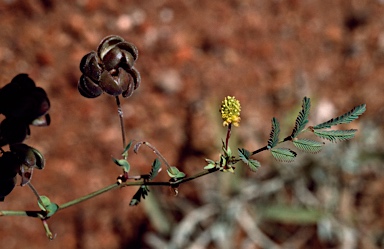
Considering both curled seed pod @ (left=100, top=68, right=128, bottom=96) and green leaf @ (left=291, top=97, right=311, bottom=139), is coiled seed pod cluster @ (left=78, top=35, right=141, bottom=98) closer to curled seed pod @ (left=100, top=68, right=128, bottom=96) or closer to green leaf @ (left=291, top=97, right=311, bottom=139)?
curled seed pod @ (left=100, top=68, right=128, bottom=96)

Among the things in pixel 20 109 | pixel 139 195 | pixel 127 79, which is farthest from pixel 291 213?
pixel 20 109

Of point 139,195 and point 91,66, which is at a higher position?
point 91,66

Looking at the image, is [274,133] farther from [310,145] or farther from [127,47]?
[127,47]

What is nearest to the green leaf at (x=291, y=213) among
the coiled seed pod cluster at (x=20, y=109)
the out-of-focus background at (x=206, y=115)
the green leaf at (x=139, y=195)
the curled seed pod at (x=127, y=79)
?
the out-of-focus background at (x=206, y=115)

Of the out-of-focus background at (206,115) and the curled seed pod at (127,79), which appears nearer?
the curled seed pod at (127,79)

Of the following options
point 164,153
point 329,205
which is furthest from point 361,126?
point 164,153

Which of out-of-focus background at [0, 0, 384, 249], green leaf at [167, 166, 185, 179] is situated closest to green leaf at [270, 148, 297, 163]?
green leaf at [167, 166, 185, 179]

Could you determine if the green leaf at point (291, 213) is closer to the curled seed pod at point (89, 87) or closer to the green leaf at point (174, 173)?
the green leaf at point (174, 173)
